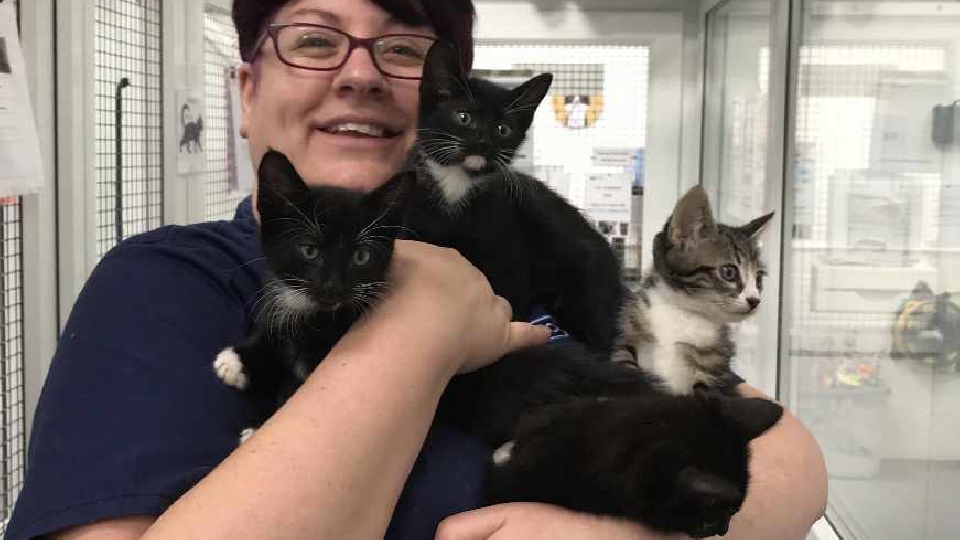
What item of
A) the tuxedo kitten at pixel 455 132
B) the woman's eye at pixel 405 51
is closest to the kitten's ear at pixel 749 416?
the tuxedo kitten at pixel 455 132

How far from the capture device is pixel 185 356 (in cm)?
93

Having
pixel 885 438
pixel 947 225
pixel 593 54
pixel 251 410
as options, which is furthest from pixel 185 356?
pixel 593 54

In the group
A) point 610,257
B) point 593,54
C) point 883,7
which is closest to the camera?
point 610,257

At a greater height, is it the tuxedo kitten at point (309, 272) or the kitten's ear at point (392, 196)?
the kitten's ear at point (392, 196)

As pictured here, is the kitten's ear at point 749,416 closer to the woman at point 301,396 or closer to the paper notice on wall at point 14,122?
the woman at point 301,396

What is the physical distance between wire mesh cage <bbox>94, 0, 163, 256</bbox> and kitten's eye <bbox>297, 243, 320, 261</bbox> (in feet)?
3.01

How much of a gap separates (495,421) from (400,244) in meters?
0.27

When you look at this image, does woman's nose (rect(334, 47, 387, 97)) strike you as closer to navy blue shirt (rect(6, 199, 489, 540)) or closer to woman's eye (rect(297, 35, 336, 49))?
woman's eye (rect(297, 35, 336, 49))

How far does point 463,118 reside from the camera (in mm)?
1196

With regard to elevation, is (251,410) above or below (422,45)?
below

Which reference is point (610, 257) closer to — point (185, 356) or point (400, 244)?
point (400, 244)

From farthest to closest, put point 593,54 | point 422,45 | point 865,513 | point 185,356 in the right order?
point 593,54, point 865,513, point 422,45, point 185,356

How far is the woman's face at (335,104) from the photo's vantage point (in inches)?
45.1

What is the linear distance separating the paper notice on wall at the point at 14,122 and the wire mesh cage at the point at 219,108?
0.83 m
